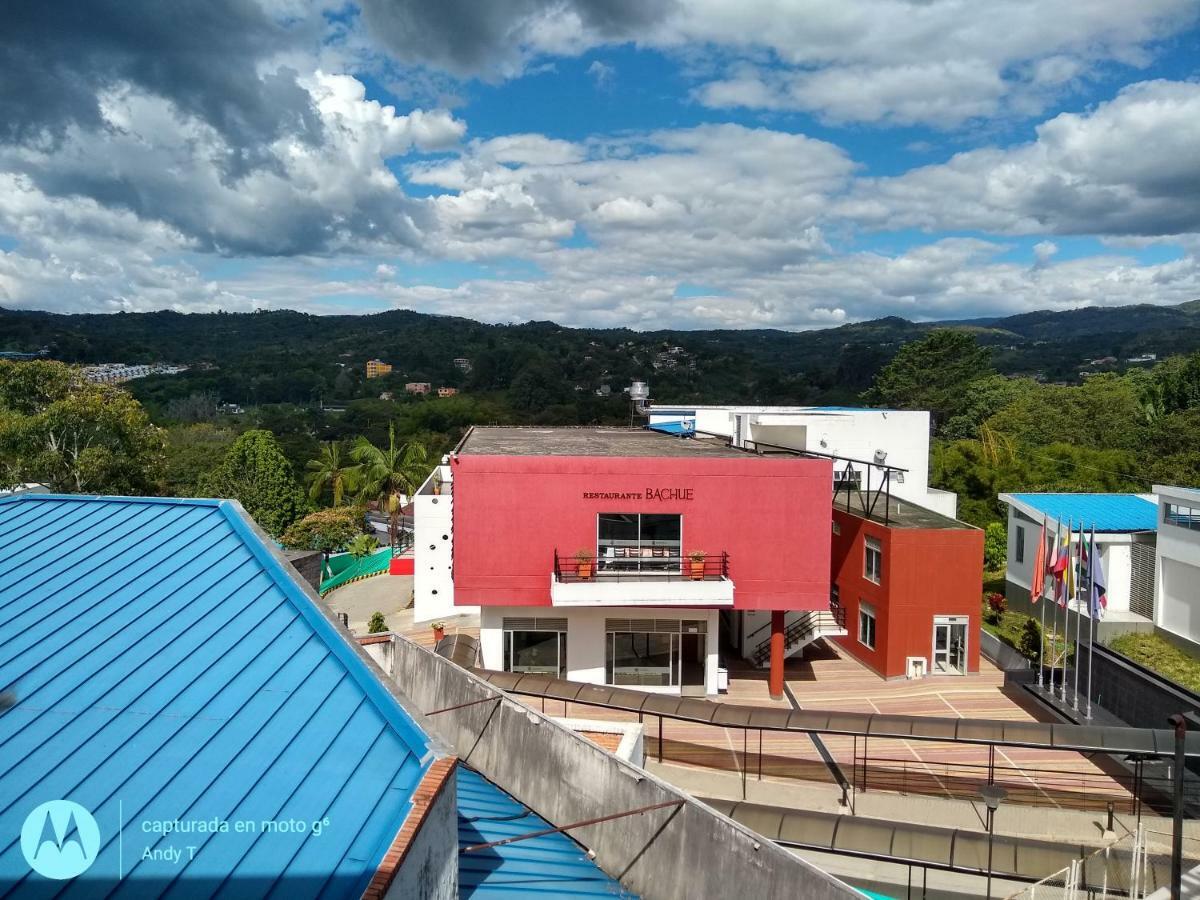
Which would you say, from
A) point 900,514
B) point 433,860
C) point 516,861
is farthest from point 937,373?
point 433,860

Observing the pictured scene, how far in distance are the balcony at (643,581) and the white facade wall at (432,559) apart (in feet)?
26.0

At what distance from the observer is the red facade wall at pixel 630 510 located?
20609mm

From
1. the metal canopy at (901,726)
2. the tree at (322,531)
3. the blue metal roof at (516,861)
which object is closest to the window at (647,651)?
the metal canopy at (901,726)

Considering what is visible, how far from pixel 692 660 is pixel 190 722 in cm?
1667

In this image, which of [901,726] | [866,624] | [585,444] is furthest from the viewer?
[585,444]

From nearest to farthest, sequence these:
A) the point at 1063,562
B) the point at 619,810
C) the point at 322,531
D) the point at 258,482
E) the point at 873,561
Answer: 1. the point at 619,810
2. the point at 1063,562
3. the point at 873,561
4. the point at 322,531
5. the point at 258,482

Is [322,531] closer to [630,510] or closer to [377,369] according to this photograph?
[630,510]

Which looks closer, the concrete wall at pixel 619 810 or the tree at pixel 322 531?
the concrete wall at pixel 619 810

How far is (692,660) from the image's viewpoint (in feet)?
69.8

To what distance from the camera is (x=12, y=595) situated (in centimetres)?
710

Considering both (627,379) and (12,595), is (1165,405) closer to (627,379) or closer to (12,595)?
(12,595)

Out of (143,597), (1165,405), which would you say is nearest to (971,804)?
(143,597)

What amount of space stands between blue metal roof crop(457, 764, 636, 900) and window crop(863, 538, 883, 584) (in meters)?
16.3

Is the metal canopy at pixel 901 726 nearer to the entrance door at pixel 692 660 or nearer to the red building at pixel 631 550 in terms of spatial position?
the red building at pixel 631 550
